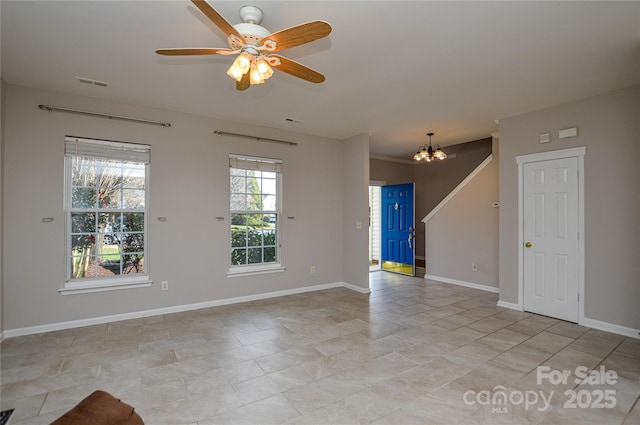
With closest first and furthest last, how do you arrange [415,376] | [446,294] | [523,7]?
[523,7], [415,376], [446,294]

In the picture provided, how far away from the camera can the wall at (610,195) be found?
340 cm

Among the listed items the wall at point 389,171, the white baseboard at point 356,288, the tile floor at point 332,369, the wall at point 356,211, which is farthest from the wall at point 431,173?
the tile floor at point 332,369

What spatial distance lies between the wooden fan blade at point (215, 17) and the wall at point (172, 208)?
9.15ft

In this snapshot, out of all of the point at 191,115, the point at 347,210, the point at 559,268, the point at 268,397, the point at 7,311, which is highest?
the point at 191,115

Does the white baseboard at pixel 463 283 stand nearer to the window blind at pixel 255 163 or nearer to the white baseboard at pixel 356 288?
the white baseboard at pixel 356 288

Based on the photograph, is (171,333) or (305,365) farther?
(171,333)

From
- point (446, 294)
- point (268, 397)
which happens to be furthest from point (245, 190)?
point (446, 294)

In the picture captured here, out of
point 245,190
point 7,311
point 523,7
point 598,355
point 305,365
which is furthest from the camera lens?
point 245,190

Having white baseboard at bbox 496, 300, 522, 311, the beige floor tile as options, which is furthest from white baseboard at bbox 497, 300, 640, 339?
white baseboard at bbox 496, 300, 522, 311

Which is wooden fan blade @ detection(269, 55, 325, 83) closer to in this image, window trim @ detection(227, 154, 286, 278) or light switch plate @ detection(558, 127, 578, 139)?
window trim @ detection(227, 154, 286, 278)

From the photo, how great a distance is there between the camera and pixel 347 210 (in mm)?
5773

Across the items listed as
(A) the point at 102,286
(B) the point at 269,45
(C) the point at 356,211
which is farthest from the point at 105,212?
(C) the point at 356,211

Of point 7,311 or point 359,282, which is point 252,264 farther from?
point 7,311

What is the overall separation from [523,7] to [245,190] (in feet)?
13.0
